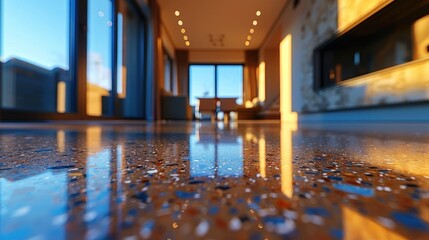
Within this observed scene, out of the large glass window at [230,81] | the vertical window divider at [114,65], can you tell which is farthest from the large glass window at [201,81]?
the vertical window divider at [114,65]

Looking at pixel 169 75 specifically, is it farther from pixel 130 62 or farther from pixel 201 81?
pixel 130 62

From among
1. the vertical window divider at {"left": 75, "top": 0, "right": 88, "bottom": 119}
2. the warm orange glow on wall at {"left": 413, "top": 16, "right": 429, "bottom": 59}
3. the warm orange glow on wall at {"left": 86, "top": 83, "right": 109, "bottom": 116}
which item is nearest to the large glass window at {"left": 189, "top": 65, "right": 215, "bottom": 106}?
the warm orange glow on wall at {"left": 86, "top": 83, "right": 109, "bottom": 116}

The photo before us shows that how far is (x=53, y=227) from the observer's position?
0.10 m

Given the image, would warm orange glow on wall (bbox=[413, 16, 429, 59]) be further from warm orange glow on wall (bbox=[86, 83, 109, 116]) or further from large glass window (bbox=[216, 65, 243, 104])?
large glass window (bbox=[216, 65, 243, 104])

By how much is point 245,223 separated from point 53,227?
8cm

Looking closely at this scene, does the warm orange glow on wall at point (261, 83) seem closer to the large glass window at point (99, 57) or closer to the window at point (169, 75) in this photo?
the window at point (169, 75)

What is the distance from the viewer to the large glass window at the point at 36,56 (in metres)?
1.81

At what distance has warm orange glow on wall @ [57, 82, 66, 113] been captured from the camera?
246 cm

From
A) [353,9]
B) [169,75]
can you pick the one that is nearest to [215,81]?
[169,75]

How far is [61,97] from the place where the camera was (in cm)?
250

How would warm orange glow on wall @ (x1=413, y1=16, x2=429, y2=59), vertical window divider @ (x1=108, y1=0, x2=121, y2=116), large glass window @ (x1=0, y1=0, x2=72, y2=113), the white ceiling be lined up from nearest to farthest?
large glass window @ (x1=0, y1=0, x2=72, y2=113) → warm orange glow on wall @ (x1=413, y1=16, x2=429, y2=59) → vertical window divider @ (x1=108, y1=0, x2=121, y2=116) → the white ceiling

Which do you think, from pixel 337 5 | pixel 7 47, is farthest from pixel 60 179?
pixel 337 5

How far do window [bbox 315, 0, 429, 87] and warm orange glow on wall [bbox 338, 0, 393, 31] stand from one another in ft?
0.23

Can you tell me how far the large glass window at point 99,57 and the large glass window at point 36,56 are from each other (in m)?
0.35
